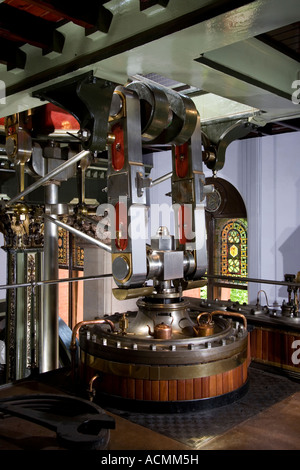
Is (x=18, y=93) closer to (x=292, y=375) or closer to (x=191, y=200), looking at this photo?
(x=191, y=200)

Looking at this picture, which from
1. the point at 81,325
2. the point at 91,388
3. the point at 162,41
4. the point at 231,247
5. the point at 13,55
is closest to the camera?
the point at 162,41

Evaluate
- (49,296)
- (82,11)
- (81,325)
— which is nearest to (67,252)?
(49,296)

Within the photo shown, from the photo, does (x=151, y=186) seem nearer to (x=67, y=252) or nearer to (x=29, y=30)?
(x=29, y=30)

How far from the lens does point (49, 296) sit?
491cm

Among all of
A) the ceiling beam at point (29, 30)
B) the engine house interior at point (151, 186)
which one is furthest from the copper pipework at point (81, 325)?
the ceiling beam at point (29, 30)

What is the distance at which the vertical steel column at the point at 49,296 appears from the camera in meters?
4.88

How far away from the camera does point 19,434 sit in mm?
2193

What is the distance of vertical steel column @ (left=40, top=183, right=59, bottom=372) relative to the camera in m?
4.88

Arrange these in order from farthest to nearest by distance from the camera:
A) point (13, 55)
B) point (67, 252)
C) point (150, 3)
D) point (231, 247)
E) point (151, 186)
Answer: point (67, 252), point (231, 247), point (13, 55), point (151, 186), point (150, 3)

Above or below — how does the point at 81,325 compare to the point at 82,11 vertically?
below

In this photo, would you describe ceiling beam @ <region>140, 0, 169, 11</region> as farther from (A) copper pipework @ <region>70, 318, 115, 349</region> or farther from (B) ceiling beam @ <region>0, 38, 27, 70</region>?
(A) copper pipework @ <region>70, 318, 115, 349</region>

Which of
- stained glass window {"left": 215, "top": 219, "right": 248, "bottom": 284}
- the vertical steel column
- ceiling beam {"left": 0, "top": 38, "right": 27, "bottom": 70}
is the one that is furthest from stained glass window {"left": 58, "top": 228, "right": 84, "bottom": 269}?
ceiling beam {"left": 0, "top": 38, "right": 27, "bottom": 70}

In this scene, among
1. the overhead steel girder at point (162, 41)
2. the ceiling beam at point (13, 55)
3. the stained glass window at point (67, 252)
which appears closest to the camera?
the overhead steel girder at point (162, 41)

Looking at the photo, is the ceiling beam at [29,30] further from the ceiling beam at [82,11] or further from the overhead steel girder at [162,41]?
the ceiling beam at [82,11]
